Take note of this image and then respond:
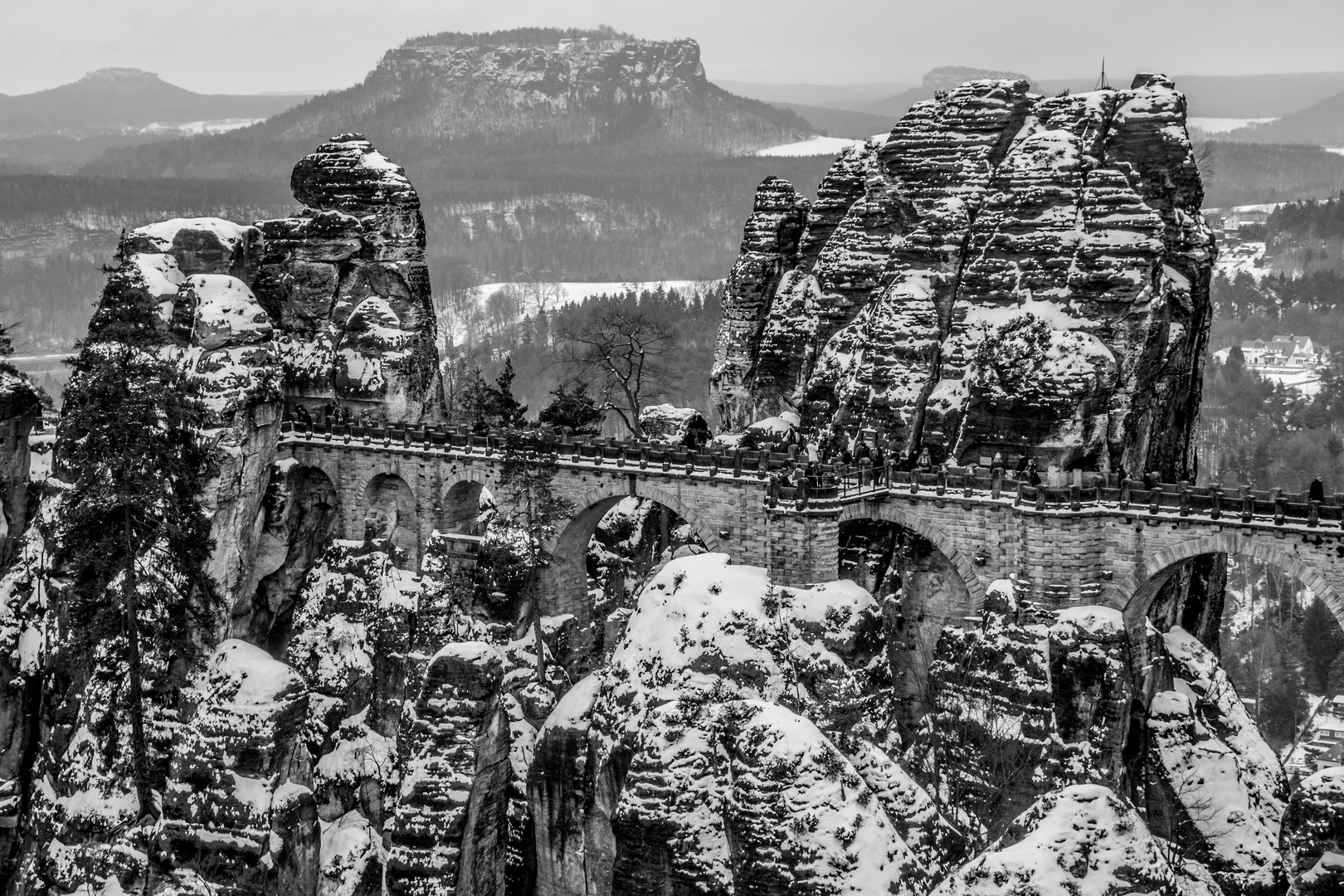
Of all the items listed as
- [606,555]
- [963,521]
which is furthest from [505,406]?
[963,521]

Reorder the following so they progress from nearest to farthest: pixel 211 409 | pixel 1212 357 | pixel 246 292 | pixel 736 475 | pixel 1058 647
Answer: pixel 1058 647 → pixel 736 475 → pixel 211 409 → pixel 246 292 → pixel 1212 357

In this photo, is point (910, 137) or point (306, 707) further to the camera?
point (910, 137)

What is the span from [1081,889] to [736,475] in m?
28.0

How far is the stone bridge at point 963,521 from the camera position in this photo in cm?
3972

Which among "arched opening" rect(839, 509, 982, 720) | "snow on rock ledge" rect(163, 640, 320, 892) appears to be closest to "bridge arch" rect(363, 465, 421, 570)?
"snow on rock ledge" rect(163, 640, 320, 892)

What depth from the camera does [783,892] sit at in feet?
71.4

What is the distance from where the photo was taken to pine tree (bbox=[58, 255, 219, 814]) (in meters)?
45.4

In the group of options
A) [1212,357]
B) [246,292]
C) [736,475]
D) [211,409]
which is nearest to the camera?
[736,475]

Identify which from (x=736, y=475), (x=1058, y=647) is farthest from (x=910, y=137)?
(x=1058, y=647)

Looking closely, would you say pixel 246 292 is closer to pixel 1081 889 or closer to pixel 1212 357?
pixel 1081 889

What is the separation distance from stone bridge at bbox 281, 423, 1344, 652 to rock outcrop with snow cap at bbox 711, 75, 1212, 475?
3247 millimetres

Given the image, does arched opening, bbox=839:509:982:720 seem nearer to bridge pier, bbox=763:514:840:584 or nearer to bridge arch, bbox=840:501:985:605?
bridge arch, bbox=840:501:985:605

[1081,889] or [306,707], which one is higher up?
[1081,889]

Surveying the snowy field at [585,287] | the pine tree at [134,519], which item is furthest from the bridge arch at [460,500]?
the snowy field at [585,287]
